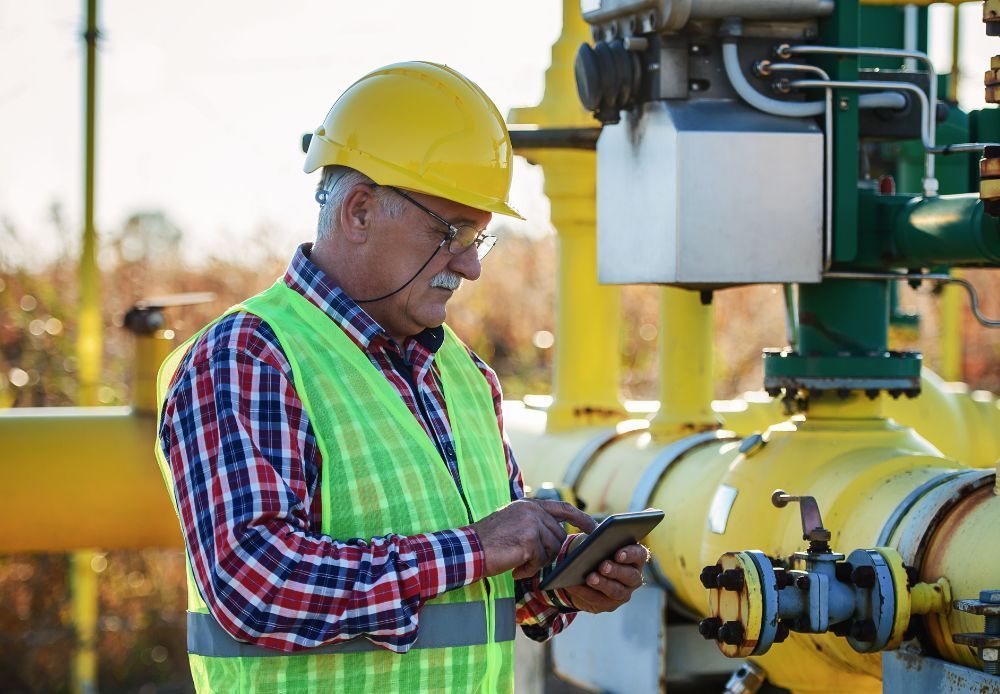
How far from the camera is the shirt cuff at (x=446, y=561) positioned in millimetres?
2021

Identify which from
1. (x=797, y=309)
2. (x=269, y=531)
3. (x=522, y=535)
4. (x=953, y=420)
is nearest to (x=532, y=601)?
(x=522, y=535)

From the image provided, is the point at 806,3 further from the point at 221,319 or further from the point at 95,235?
the point at 95,235

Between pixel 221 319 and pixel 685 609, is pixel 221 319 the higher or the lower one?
the higher one

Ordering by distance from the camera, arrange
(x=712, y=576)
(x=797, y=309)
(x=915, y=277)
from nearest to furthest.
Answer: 1. (x=712, y=576)
2. (x=915, y=277)
3. (x=797, y=309)

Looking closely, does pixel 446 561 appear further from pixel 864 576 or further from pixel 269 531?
pixel 864 576

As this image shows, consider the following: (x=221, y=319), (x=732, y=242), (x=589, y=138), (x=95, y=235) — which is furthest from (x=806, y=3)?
(x=95, y=235)

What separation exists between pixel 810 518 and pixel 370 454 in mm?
913

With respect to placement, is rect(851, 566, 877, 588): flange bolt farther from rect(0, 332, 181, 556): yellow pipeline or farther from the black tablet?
rect(0, 332, 181, 556): yellow pipeline

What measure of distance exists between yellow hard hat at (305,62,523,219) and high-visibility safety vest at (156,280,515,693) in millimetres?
240

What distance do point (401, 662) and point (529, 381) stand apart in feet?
22.7

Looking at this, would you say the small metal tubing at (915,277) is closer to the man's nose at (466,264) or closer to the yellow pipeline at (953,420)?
the man's nose at (466,264)

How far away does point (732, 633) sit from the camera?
2.47 m

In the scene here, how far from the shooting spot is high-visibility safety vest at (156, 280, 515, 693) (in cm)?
207

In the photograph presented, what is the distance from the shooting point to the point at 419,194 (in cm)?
226
